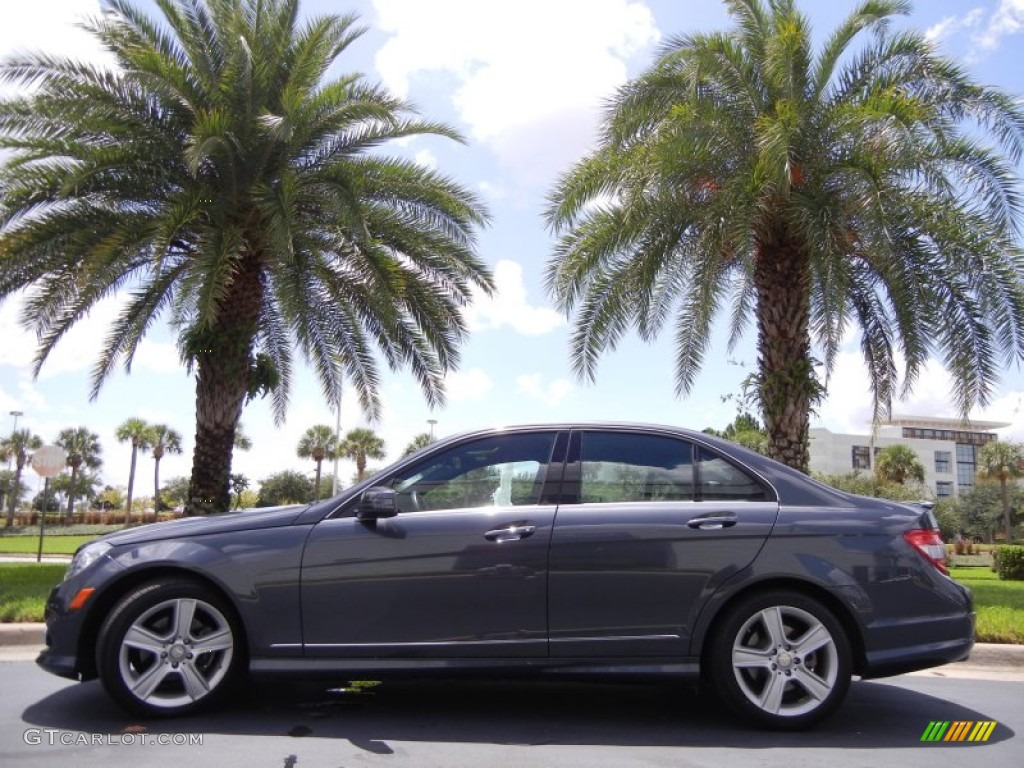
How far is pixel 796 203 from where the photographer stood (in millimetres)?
11266

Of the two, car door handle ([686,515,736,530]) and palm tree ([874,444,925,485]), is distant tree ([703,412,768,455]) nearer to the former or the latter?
palm tree ([874,444,925,485])

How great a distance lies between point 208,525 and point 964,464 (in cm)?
11521

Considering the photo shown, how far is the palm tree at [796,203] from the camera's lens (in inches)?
438

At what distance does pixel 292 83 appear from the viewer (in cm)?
1225

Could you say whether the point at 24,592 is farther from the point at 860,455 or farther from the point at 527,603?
the point at 860,455

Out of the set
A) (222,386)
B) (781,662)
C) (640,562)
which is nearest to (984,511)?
(222,386)

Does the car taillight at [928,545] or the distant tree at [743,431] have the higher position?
the distant tree at [743,431]

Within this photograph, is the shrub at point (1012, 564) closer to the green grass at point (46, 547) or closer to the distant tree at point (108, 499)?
the green grass at point (46, 547)

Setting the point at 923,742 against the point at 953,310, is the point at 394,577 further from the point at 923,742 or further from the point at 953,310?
the point at 953,310

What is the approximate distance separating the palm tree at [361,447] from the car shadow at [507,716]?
53.2 meters

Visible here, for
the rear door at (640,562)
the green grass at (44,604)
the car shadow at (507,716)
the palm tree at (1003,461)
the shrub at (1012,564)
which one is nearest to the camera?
the car shadow at (507,716)

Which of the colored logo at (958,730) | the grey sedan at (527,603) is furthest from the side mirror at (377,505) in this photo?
the colored logo at (958,730)

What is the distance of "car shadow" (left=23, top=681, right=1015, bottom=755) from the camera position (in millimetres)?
4414

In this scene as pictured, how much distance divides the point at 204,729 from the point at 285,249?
757 cm
